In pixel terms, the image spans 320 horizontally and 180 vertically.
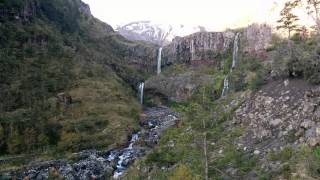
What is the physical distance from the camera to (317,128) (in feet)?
102

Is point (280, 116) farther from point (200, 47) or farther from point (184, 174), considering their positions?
point (200, 47)

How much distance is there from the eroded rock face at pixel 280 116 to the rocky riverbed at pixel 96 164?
19.8 meters

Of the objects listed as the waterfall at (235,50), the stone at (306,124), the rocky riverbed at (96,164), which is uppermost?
the waterfall at (235,50)

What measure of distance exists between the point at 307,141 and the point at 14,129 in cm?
5197

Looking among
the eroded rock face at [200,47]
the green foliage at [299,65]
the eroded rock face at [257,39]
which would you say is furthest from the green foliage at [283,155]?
the eroded rock face at [200,47]

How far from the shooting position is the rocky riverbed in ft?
183

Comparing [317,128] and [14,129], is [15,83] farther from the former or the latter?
[317,128]

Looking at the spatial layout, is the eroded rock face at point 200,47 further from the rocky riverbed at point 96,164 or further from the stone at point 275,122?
the stone at point 275,122

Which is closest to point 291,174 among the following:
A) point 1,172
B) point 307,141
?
point 307,141

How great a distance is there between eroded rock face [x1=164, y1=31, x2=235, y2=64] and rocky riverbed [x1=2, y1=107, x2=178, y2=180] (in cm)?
4325

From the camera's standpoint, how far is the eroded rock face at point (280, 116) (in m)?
32.8

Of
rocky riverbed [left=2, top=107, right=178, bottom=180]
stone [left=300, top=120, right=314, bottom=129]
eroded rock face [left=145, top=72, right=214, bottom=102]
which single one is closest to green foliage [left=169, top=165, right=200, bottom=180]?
stone [left=300, top=120, right=314, bottom=129]

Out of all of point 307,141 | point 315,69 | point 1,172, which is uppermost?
point 315,69

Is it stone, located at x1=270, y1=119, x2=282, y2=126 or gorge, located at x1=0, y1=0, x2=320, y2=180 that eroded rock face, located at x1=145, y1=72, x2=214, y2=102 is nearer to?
gorge, located at x1=0, y1=0, x2=320, y2=180
